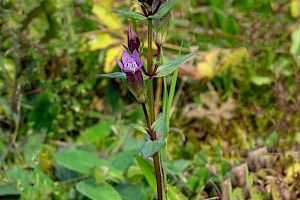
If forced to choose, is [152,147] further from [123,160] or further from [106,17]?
[106,17]

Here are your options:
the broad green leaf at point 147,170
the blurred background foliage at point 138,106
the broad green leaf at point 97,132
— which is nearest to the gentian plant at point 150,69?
the broad green leaf at point 147,170

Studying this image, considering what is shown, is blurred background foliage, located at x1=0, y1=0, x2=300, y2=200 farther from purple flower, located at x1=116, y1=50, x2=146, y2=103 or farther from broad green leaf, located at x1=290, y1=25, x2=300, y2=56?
purple flower, located at x1=116, y1=50, x2=146, y2=103

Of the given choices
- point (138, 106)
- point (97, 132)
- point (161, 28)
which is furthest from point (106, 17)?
point (161, 28)

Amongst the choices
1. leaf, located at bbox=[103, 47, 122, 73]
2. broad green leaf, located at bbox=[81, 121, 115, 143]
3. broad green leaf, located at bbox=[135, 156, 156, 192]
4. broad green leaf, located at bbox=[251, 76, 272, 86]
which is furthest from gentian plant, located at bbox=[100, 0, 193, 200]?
broad green leaf, located at bbox=[251, 76, 272, 86]

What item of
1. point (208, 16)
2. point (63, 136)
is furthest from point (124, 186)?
point (208, 16)

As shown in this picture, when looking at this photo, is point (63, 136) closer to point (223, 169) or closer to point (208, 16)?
point (223, 169)

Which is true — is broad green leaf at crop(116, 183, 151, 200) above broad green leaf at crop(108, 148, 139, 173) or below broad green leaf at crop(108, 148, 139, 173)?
below
